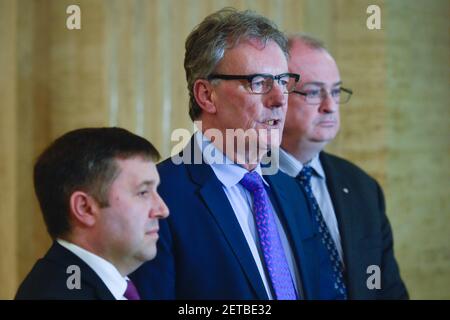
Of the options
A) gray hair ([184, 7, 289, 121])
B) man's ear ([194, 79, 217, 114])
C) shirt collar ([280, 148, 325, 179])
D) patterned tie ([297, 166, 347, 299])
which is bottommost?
patterned tie ([297, 166, 347, 299])

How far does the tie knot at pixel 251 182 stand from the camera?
1.58 meters

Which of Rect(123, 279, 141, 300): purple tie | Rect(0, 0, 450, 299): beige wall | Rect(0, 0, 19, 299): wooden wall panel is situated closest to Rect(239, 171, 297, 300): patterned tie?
Rect(123, 279, 141, 300): purple tie

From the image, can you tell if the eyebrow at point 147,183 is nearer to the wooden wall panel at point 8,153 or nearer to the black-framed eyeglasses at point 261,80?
the black-framed eyeglasses at point 261,80

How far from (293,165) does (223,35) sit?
1.76 ft

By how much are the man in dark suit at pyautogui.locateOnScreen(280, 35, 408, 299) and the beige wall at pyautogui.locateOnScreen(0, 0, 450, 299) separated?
16.4 inches

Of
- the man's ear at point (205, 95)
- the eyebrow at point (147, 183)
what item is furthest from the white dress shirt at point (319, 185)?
the eyebrow at point (147, 183)

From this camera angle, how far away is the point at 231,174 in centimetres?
158

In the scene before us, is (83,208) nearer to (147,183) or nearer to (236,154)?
(147,183)

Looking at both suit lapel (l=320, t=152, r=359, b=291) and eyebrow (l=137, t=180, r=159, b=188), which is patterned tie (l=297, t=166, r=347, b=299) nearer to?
suit lapel (l=320, t=152, r=359, b=291)

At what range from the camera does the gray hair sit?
1.54 metres
